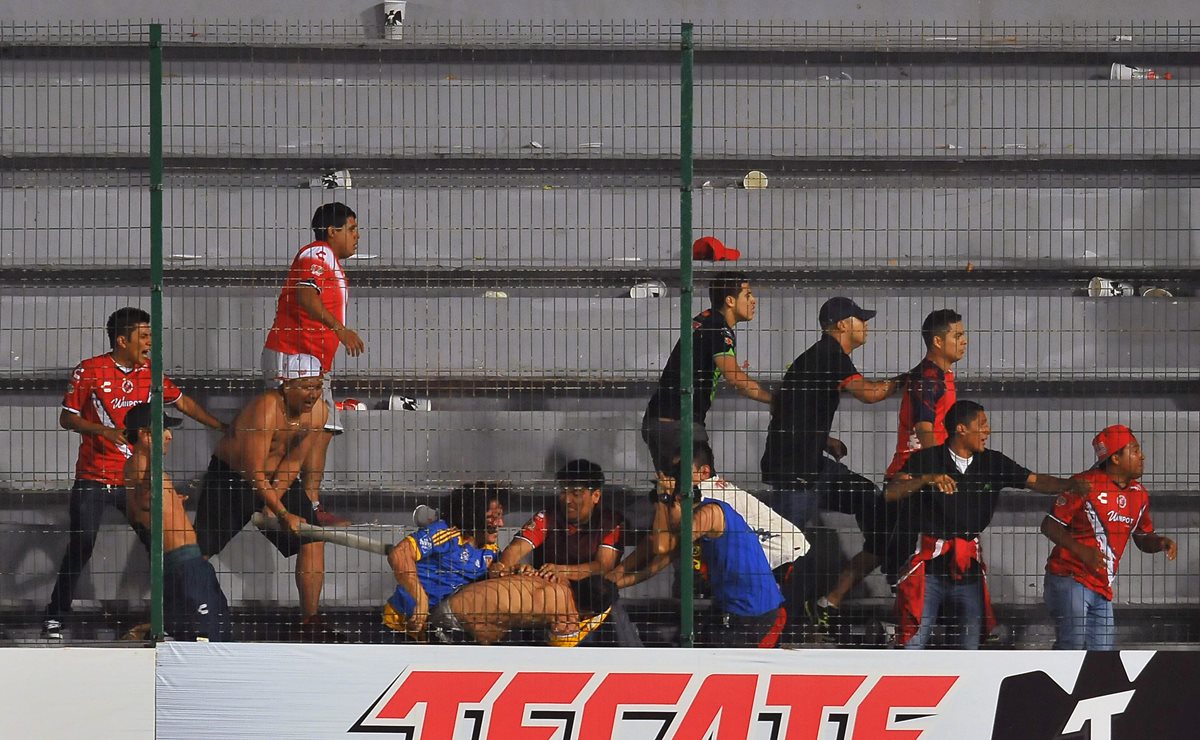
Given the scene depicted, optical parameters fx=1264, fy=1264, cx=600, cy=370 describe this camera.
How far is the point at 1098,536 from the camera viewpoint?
242 inches

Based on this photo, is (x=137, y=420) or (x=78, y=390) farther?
(x=78, y=390)

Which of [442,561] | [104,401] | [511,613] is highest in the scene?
[104,401]

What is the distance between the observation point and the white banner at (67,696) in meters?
5.60

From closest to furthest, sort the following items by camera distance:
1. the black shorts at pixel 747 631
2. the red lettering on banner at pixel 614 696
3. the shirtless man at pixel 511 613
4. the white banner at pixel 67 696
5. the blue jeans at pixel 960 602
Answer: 1. the red lettering on banner at pixel 614 696
2. the white banner at pixel 67 696
3. the shirtless man at pixel 511 613
4. the black shorts at pixel 747 631
5. the blue jeans at pixel 960 602

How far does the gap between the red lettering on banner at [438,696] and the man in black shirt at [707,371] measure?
129 cm

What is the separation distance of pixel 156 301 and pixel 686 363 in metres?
2.39

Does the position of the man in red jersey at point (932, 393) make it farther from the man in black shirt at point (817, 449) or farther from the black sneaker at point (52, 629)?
the black sneaker at point (52, 629)

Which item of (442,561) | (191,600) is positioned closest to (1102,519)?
(442,561)

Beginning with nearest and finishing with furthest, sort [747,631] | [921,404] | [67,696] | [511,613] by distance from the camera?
[67,696]
[511,613]
[747,631]
[921,404]

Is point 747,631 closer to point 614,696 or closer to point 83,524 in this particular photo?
point 614,696

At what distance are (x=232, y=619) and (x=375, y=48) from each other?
135 inches

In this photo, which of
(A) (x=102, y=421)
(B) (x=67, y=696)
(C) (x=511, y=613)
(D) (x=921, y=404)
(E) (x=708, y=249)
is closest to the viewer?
(B) (x=67, y=696)

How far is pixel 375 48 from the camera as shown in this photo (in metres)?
7.41

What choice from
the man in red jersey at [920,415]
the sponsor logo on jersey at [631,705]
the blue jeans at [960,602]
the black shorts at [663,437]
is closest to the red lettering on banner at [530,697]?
the sponsor logo on jersey at [631,705]
